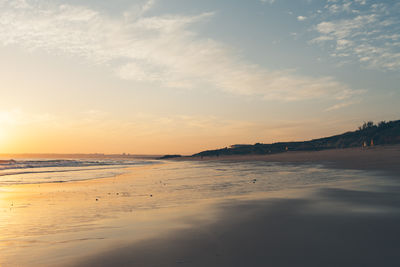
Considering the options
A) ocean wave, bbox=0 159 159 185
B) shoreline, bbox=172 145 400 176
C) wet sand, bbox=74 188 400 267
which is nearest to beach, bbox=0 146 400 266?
wet sand, bbox=74 188 400 267

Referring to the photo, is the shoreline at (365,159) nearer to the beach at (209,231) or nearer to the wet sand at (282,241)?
the beach at (209,231)

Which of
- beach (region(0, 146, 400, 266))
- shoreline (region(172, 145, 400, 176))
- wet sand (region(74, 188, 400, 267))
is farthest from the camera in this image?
shoreline (region(172, 145, 400, 176))

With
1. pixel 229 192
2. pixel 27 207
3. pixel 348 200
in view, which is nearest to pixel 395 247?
pixel 348 200

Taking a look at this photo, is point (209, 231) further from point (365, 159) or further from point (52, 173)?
point (365, 159)

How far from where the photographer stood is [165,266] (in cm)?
460

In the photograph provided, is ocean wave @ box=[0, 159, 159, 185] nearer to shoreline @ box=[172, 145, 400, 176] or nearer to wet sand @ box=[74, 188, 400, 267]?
wet sand @ box=[74, 188, 400, 267]

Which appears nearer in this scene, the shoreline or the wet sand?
the wet sand

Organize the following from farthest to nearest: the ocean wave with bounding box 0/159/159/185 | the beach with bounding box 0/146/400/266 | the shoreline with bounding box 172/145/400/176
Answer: the shoreline with bounding box 172/145/400/176 → the ocean wave with bounding box 0/159/159/185 → the beach with bounding box 0/146/400/266

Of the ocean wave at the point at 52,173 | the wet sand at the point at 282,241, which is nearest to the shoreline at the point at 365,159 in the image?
the wet sand at the point at 282,241

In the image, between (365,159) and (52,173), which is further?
(365,159)

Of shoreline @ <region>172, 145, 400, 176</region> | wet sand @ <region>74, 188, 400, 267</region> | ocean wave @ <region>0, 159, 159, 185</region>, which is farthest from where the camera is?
shoreline @ <region>172, 145, 400, 176</region>

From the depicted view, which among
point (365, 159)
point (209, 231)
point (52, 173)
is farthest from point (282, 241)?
point (365, 159)

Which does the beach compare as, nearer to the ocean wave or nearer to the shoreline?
the shoreline

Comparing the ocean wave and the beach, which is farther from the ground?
the beach
